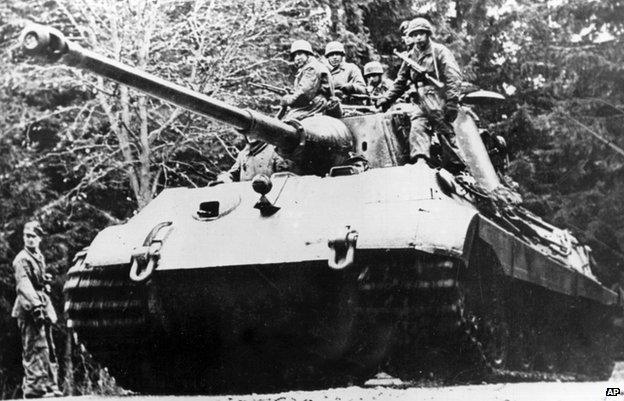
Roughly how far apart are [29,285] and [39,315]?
0.39 m

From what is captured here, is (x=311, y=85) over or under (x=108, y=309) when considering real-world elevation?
over

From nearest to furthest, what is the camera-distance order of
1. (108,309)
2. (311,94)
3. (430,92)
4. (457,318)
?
(457,318), (108,309), (430,92), (311,94)

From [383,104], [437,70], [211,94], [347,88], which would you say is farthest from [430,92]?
[211,94]

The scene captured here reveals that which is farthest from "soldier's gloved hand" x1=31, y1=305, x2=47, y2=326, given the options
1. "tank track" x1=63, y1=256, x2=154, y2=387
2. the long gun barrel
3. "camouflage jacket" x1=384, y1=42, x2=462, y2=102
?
"camouflage jacket" x1=384, y1=42, x2=462, y2=102

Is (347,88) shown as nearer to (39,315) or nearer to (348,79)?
(348,79)

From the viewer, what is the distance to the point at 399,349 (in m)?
7.45

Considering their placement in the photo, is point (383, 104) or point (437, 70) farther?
point (383, 104)

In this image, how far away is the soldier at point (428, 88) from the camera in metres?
8.34

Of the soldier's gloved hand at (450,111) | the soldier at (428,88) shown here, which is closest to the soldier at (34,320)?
the soldier at (428,88)

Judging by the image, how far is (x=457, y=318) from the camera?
6.67m

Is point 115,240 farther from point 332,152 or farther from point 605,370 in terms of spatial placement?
point 605,370

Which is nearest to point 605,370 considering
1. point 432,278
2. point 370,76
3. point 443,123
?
point 370,76

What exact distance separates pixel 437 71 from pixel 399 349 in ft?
9.22

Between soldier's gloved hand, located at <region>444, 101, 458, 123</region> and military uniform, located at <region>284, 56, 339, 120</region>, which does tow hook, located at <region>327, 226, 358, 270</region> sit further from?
soldier's gloved hand, located at <region>444, 101, 458, 123</region>
